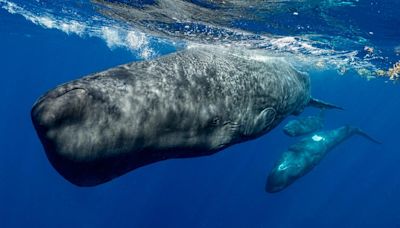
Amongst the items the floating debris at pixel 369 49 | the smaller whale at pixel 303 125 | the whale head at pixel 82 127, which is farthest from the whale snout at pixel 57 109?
the floating debris at pixel 369 49

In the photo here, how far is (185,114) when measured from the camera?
14.1 ft

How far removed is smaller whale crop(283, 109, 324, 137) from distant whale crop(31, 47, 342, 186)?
9201 millimetres

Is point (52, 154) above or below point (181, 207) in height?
above

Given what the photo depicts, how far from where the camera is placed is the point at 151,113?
388cm

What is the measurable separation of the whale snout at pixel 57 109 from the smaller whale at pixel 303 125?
12.4 meters

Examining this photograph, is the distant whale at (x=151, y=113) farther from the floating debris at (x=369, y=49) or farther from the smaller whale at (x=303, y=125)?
the floating debris at (x=369, y=49)

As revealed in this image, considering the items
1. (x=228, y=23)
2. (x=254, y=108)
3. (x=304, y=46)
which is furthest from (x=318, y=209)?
(x=254, y=108)

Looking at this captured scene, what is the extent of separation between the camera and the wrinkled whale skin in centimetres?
318

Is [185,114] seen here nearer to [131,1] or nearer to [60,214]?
[131,1]

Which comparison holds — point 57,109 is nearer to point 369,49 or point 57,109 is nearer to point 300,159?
point 300,159

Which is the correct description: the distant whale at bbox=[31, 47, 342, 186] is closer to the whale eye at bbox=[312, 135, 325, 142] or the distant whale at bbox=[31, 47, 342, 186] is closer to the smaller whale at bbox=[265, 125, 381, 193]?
the smaller whale at bbox=[265, 125, 381, 193]

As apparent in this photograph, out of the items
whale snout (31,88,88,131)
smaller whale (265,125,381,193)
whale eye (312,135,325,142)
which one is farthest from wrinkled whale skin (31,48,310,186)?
whale eye (312,135,325,142)

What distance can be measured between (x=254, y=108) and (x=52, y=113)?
328cm

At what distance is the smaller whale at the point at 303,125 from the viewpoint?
49.6ft
